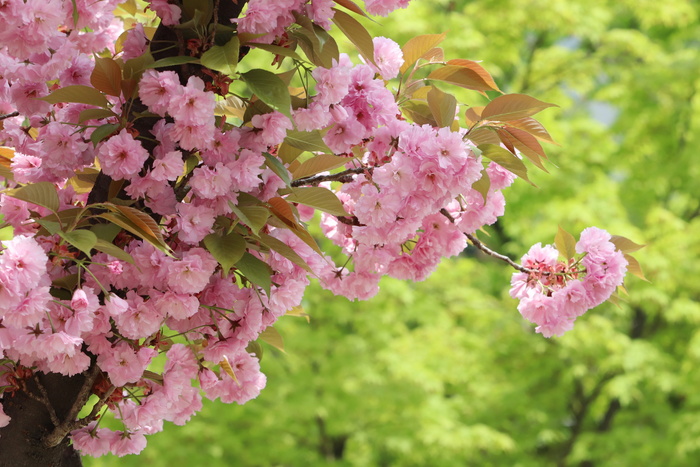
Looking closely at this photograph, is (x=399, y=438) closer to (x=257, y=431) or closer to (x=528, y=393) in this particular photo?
(x=257, y=431)

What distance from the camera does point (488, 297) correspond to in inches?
356

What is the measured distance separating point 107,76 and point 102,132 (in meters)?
0.11

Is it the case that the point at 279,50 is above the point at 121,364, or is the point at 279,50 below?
above

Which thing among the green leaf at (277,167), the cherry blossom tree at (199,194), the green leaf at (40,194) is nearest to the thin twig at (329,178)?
the cherry blossom tree at (199,194)

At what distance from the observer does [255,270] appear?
1.63 metres

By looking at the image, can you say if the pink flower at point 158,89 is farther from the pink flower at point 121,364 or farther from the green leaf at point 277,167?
the pink flower at point 121,364

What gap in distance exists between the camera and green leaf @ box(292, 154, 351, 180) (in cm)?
179

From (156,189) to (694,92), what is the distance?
8.32 metres

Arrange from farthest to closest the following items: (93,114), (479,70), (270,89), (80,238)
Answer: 1. (479,70)
2. (93,114)
3. (270,89)
4. (80,238)

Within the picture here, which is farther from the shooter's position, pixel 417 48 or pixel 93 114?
pixel 417 48

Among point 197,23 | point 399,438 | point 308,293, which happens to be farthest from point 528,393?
point 197,23

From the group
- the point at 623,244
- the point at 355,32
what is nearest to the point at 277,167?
the point at 355,32

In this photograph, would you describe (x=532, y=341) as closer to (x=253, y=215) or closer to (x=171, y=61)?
(x=253, y=215)

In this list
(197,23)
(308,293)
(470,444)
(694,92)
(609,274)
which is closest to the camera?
(197,23)
